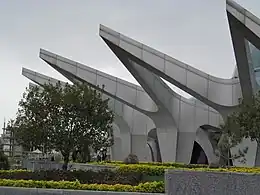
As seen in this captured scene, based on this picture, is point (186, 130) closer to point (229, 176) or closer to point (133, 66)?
point (133, 66)

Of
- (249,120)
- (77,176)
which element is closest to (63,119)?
(77,176)

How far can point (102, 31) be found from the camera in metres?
27.3

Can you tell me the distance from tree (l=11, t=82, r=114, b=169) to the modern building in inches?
342

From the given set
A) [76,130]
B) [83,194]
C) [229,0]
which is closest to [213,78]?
[229,0]

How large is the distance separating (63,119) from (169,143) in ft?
74.3

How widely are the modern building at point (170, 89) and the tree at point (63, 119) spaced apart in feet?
28.5

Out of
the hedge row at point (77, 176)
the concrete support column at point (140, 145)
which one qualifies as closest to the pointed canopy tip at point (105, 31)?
the hedge row at point (77, 176)

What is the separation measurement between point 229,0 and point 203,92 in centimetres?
1119

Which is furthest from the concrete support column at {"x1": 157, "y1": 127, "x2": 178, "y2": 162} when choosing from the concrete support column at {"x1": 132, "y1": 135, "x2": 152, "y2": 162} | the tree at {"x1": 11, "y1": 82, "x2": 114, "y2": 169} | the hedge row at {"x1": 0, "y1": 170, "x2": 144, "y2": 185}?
the hedge row at {"x1": 0, "y1": 170, "x2": 144, "y2": 185}

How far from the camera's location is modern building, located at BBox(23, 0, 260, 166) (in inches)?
973

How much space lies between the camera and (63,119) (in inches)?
620

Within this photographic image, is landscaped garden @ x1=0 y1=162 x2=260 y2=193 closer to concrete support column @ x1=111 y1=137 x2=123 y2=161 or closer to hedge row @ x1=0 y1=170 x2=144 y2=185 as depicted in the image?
hedge row @ x1=0 y1=170 x2=144 y2=185

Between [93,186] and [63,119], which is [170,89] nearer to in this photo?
[63,119]

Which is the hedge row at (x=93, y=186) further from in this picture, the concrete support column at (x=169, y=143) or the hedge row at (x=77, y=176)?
the concrete support column at (x=169, y=143)
